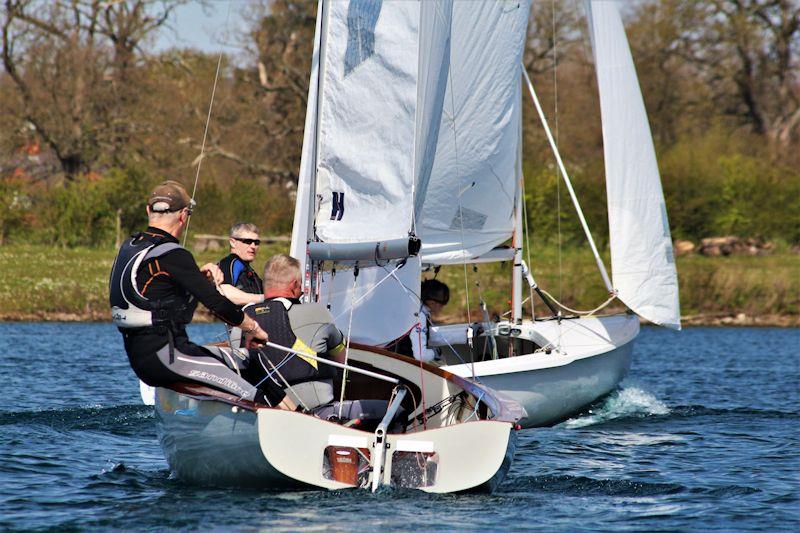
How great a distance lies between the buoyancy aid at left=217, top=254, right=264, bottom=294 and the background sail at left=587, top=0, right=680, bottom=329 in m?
5.70

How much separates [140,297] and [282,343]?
93 centimetres

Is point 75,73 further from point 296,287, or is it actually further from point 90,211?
point 296,287

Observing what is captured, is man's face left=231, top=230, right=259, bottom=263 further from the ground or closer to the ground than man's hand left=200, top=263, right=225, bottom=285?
further from the ground

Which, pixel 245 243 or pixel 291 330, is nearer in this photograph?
pixel 291 330

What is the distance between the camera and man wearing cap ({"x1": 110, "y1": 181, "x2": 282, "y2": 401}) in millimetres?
6934

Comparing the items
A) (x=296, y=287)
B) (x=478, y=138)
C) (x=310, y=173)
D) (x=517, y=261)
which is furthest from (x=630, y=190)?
(x=296, y=287)

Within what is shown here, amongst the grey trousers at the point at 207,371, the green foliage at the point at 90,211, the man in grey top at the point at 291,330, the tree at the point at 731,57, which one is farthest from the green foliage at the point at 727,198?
the grey trousers at the point at 207,371

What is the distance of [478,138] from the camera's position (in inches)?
492

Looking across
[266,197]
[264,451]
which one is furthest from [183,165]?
[264,451]

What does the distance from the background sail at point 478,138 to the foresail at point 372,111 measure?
193 centimetres

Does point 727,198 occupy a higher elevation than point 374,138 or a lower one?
higher

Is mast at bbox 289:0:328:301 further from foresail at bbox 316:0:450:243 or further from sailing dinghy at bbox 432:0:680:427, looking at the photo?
sailing dinghy at bbox 432:0:680:427

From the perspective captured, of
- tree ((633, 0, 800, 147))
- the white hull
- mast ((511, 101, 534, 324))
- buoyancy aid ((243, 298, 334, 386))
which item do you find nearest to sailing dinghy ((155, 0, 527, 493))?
buoyancy aid ((243, 298, 334, 386))

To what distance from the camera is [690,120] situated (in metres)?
41.7
